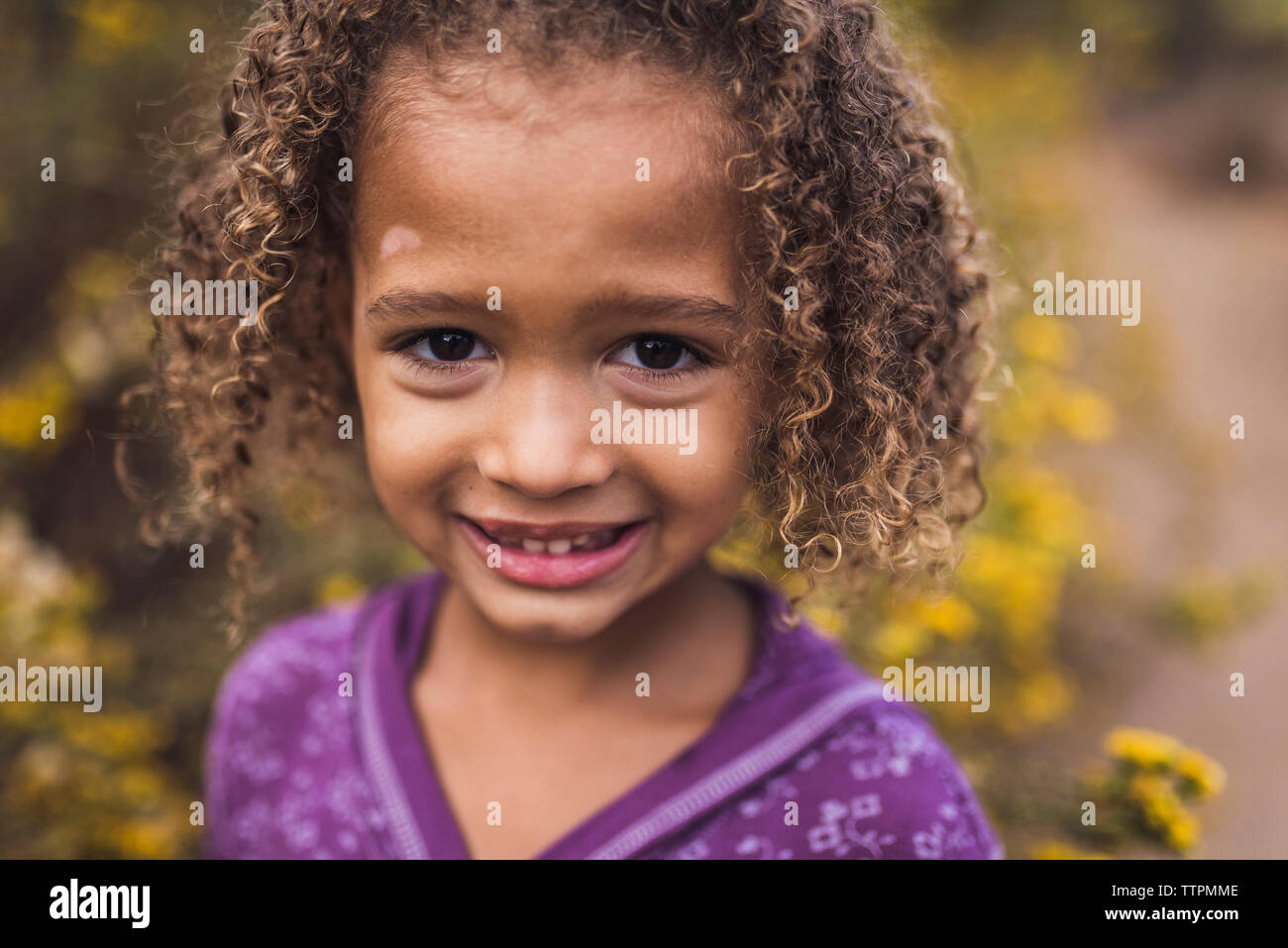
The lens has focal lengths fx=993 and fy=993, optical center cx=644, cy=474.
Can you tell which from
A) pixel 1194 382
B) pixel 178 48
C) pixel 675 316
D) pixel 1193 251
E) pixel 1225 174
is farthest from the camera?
pixel 1225 174

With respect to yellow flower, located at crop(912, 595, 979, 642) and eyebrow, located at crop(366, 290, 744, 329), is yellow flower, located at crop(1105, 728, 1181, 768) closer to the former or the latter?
yellow flower, located at crop(912, 595, 979, 642)

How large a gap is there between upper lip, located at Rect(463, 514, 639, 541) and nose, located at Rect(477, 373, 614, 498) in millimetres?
49

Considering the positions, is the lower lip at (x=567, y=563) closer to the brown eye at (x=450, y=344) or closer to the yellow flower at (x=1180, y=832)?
the brown eye at (x=450, y=344)

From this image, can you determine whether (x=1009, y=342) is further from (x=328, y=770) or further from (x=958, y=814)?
(x=328, y=770)

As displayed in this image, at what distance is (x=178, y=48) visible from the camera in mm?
2080

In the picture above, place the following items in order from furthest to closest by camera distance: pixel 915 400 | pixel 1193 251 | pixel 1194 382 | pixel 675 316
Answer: pixel 1193 251 < pixel 1194 382 < pixel 915 400 < pixel 675 316

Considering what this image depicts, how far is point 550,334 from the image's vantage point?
2.71 feet

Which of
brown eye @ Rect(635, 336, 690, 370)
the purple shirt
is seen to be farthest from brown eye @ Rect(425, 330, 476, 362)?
the purple shirt

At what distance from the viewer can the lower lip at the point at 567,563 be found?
95 cm

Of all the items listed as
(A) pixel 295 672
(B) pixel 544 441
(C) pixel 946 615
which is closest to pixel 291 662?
(A) pixel 295 672

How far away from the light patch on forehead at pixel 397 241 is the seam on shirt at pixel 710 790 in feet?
2.05

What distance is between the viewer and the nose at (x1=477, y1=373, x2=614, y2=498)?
33.0 inches
